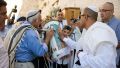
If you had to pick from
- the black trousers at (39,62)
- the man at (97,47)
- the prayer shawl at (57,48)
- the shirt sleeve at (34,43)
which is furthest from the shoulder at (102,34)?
the prayer shawl at (57,48)

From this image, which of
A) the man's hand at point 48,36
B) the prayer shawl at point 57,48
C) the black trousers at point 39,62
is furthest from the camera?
the prayer shawl at point 57,48

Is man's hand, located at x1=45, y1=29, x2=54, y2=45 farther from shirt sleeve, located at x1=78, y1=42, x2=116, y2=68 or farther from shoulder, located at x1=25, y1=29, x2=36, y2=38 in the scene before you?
shirt sleeve, located at x1=78, y1=42, x2=116, y2=68

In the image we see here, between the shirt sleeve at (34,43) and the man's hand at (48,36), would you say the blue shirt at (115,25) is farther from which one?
the shirt sleeve at (34,43)

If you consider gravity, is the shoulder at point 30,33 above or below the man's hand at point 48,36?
above

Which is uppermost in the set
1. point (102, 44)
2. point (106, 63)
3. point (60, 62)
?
point (102, 44)

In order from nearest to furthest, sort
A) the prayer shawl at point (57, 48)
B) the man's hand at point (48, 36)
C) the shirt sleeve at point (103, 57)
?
the shirt sleeve at point (103, 57)
the man's hand at point (48, 36)
the prayer shawl at point (57, 48)

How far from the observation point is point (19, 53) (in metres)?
4.12

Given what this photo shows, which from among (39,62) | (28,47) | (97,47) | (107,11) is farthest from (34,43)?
(107,11)

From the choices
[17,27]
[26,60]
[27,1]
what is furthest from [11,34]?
[27,1]

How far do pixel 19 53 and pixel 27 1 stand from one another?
12.0 metres

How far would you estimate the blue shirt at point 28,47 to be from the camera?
4.05m

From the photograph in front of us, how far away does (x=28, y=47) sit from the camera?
4086mm

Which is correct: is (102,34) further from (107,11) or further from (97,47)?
(107,11)

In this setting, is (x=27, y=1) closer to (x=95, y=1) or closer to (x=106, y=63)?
(x=95, y=1)
